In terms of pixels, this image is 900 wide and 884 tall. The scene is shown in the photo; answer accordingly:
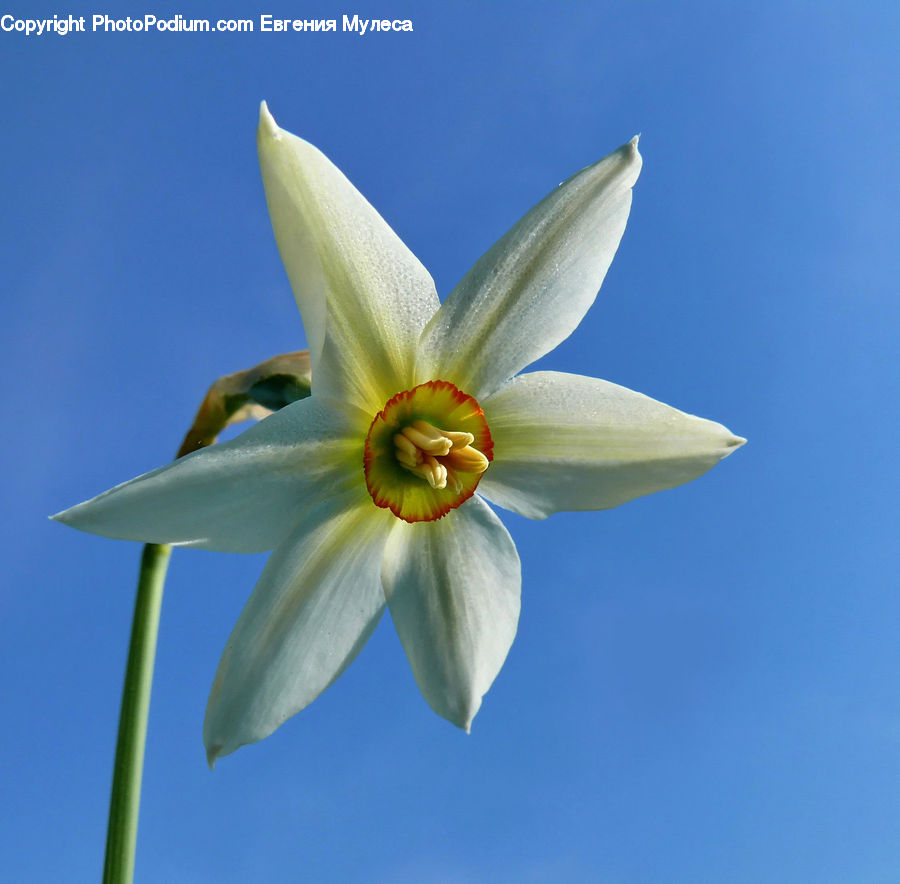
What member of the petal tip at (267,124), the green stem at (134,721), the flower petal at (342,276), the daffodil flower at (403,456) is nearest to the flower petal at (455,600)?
the daffodil flower at (403,456)

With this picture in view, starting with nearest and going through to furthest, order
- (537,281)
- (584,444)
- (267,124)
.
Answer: (267,124)
(537,281)
(584,444)

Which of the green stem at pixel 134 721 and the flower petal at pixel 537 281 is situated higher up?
the flower petal at pixel 537 281

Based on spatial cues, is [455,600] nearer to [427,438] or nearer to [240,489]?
[427,438]

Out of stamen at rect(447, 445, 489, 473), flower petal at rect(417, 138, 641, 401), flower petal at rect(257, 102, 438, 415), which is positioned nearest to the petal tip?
flower petal at rect(257, 102, 438, 415)

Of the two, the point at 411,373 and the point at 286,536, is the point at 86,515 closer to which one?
the point at 286,536

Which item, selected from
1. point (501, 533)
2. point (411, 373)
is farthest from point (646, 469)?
point (411, 373)

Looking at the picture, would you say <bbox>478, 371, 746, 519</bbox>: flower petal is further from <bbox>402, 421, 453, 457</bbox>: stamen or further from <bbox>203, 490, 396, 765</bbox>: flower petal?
<bbox>203, 490, 396, 765</bbox>: flower petal

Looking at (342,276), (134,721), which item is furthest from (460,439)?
(134,721)

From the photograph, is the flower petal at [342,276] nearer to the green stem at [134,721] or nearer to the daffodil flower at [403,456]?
the daffodil flower at [403,456]
